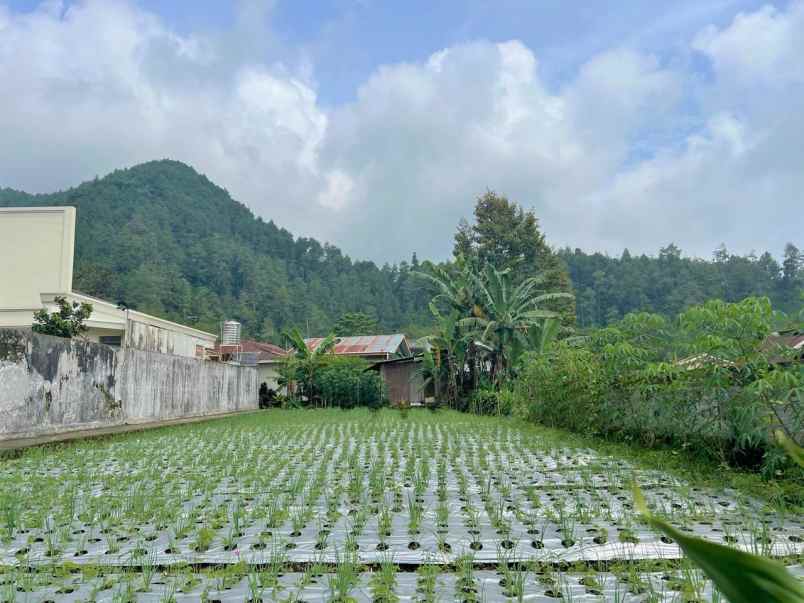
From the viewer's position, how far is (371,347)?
25.2 meters

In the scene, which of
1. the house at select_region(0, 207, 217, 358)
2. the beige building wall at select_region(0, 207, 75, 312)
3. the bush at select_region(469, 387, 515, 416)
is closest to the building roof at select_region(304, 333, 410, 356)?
the bush at select_region(469, 387, 515, 416)

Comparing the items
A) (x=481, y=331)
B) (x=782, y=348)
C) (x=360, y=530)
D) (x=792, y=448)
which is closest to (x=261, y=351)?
(x=481, y=331)

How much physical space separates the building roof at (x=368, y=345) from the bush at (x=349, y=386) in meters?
4.09

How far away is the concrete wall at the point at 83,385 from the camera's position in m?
8.25

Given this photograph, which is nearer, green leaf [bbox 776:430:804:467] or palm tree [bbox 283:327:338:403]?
green leaf [bbox 776:430:804:467]

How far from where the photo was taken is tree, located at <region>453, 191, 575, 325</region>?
26.1 metres

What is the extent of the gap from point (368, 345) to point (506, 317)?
1055 centimetres

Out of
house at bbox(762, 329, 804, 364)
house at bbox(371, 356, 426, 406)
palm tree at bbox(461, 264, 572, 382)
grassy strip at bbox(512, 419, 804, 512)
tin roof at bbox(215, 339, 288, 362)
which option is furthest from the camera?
tin roof at bbox(215, 339, 288, 362)

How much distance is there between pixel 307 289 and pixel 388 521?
46834 millimetres

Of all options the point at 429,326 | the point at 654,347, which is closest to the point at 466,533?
the point at 654,347

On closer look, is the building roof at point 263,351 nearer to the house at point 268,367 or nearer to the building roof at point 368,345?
the house at point 268,367

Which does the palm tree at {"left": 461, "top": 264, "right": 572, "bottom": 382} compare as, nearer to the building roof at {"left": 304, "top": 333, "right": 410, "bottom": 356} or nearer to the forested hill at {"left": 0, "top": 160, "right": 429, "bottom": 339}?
the building roof at {"left": 304, "top": 333, "right": 410, "bottom": 356}

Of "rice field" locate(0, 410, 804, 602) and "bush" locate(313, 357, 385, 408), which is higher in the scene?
"bush" locate(313, 357, 385, 408)

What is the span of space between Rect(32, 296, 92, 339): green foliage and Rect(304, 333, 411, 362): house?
10.5 m
